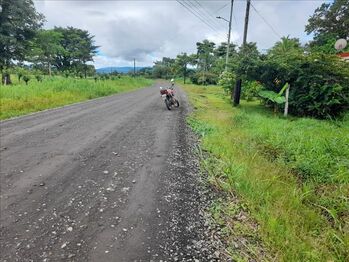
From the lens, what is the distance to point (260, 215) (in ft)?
12.0

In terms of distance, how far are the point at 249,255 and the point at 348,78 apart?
10.8 meters

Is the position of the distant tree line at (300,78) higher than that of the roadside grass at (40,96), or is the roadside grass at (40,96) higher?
the distant tree line at (300,78)

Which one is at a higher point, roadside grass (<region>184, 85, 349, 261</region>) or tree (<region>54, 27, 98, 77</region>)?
tree (<region>54, 27, 98, 77</region>)

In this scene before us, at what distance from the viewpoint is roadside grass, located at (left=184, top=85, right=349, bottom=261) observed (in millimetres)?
3149

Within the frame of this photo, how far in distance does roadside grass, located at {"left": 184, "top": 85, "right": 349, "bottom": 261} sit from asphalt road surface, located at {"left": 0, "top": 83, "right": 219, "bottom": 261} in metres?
0.59

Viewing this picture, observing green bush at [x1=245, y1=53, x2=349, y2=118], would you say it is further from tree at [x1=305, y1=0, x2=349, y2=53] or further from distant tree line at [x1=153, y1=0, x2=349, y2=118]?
tree at [x1=305, y1=0, x2=349, y2=53]

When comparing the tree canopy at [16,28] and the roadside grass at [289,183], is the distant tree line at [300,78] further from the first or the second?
the tree canopy at [16,28]

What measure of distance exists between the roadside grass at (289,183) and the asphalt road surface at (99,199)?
0.59 m

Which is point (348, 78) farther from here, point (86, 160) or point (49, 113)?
point (49, 113)

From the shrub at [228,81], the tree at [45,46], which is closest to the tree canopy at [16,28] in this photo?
the tree at [45,46]

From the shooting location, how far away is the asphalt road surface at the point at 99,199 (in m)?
2.94

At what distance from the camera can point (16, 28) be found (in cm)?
3016

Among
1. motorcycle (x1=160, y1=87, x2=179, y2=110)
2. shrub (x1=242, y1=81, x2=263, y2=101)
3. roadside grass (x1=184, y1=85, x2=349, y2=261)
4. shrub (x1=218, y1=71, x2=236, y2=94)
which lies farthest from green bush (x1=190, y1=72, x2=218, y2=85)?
roadside grass (x1=184, y1=85, x2=349, y2=261)

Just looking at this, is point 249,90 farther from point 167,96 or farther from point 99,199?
point 99,199
